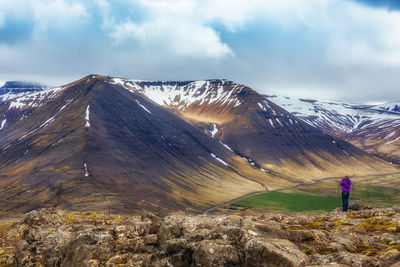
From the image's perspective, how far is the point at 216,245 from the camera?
51.2ft

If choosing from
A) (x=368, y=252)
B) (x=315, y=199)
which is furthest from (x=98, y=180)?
(x=368, y=252)

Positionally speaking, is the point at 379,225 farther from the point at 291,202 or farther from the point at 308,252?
the point at 291,202

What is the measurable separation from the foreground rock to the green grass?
12514 cm

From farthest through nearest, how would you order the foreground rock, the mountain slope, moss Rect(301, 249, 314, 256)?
1. the mountain slope
2. moss Rect(301, 249, 314, 256)
3. the foreground rock

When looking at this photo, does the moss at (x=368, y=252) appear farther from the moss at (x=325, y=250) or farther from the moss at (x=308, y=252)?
the moss at (x=308, y=252)

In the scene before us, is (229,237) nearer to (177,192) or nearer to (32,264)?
(32,264)

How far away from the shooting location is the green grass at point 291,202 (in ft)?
476

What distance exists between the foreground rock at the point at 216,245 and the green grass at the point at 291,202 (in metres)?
125

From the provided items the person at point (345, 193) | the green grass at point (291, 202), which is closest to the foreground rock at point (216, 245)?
the person at point (345, 193)

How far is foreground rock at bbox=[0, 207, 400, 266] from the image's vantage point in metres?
14.3

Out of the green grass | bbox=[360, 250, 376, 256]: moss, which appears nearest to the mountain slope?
the green grass

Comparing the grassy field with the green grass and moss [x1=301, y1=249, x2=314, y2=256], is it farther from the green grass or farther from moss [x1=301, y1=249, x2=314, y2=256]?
moss [x1=301, y1=249, x2=314, y2=256]

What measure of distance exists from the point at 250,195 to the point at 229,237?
16179cm

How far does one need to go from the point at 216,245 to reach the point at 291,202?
15294cm
